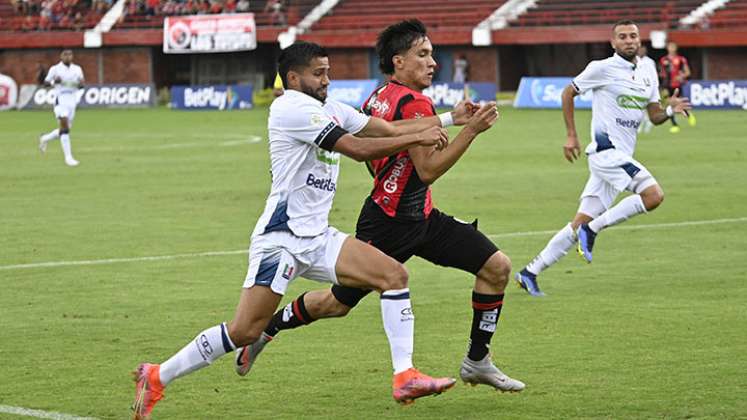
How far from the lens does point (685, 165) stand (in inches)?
1012

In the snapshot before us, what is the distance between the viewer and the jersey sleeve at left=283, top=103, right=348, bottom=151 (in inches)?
305

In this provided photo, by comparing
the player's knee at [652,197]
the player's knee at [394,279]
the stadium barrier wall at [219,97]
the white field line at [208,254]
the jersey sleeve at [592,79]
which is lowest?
the stadium barrier wall at [219,97]

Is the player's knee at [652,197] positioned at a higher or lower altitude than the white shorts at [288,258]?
lower

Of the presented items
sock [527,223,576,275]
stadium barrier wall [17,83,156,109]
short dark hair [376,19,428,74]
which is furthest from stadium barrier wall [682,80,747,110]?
short dark hair [376,19,428,74]

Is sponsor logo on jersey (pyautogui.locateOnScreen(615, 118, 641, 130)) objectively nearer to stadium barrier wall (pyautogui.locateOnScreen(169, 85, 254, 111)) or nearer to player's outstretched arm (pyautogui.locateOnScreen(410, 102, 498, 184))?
player's outstretched arm (pyautogui.locateOnScreen(410, 102, 498, 184))

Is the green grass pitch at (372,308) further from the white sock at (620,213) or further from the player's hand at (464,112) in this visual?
the player's hand at (464,112)

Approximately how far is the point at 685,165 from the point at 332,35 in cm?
3392

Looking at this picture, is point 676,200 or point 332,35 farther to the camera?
point 332,35

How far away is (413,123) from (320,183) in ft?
2.24

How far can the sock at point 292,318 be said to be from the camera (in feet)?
29.6

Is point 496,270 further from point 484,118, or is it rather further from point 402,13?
point 402,13

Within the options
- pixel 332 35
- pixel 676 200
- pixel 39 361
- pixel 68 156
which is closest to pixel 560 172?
pixel 676 200

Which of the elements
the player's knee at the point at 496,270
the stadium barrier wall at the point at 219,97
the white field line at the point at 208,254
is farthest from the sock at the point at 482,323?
the stadium barrier wall at the point at 219,97

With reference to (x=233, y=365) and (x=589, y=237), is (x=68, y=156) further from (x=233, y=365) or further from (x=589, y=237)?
(x=233, y=365)
